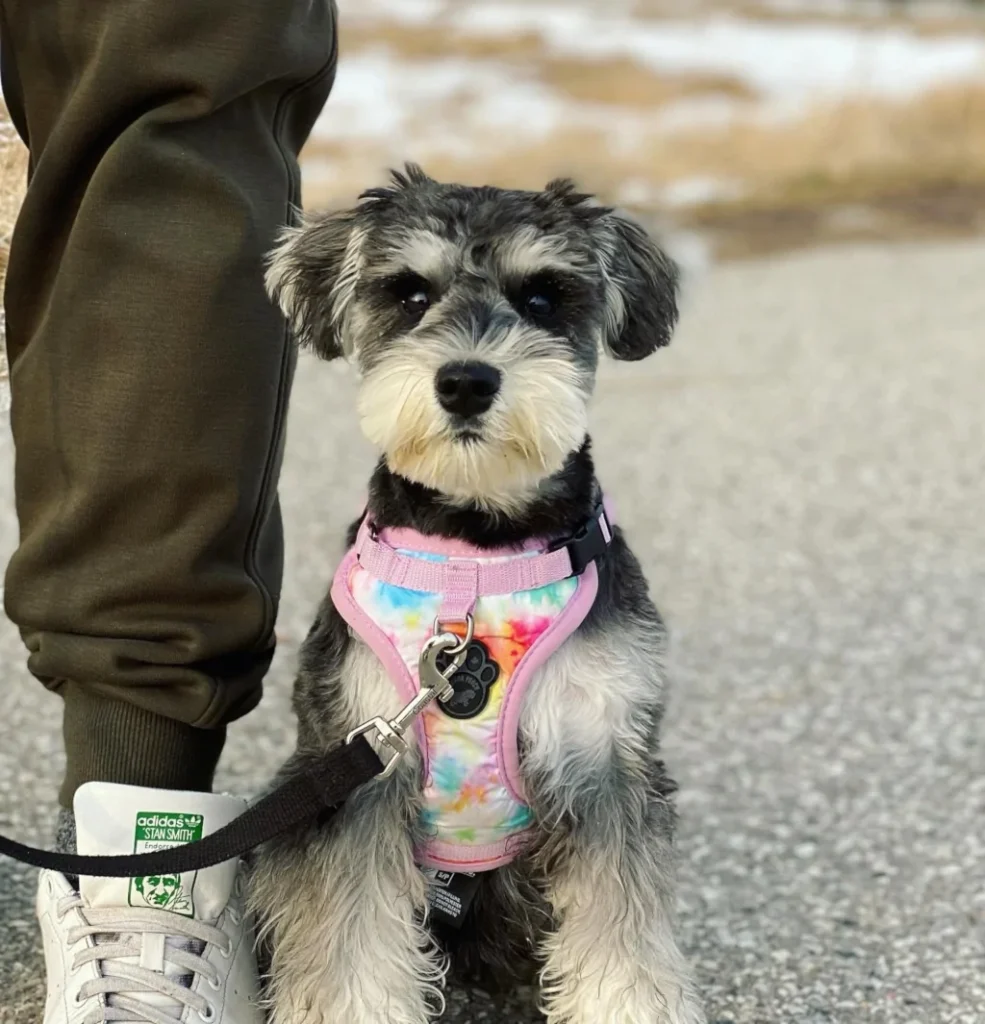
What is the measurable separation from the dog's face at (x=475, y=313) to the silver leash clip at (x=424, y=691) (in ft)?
0.82

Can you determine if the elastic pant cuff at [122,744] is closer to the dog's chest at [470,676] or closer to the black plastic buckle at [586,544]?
the dog's chest at [470,676]

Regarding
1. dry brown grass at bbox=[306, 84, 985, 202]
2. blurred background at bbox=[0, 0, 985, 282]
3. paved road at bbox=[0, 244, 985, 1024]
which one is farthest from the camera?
dry brown grass at bbox=[306, 84, 985, 202]

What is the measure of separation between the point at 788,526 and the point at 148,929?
394 centimetres

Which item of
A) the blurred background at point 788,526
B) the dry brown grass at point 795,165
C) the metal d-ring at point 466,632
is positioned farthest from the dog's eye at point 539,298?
the dry brown grass at point 795,165

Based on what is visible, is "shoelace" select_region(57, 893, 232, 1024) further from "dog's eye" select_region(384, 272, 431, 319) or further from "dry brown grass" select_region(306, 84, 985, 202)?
"dry brown grass" select_region(306, 84, 985, 202)

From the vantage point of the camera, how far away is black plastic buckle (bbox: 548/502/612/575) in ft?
7.59

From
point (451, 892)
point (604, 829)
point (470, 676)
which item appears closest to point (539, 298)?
point (470, 676)

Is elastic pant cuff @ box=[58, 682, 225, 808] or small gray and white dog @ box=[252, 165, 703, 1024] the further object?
elastic pant cuff @ box=[58, 682, 225, 808]

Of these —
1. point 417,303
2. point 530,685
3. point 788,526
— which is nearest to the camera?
point 530,685

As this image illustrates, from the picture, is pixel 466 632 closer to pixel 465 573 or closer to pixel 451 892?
pixel 465 573

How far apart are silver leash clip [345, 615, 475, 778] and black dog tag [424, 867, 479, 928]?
1.02 ft

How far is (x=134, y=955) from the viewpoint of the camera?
7.68 feet

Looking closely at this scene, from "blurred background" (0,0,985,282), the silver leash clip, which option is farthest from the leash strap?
"blurred background" (0,0,985,282)

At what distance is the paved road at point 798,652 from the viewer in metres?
2.83
